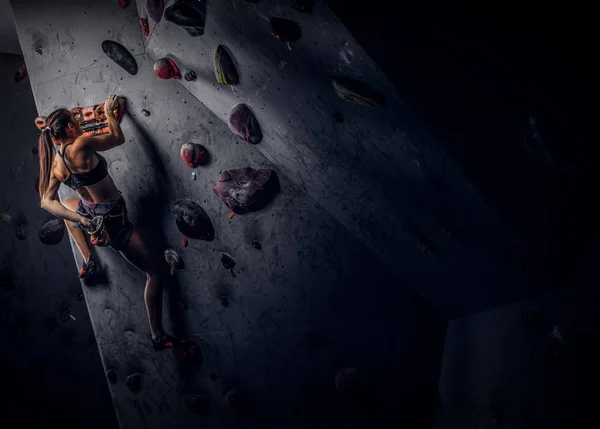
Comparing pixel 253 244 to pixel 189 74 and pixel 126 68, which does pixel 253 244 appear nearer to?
pixel 189 74

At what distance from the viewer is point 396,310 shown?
116 inches

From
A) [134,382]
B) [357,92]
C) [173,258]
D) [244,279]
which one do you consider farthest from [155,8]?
[134,382]

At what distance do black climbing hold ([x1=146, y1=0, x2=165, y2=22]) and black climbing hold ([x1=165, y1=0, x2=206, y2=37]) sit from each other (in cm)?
11

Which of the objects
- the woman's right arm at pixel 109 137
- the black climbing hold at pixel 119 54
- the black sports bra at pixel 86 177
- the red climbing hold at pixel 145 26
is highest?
the red climbing hold at pixel 145 26

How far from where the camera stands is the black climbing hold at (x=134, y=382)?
3307 mm

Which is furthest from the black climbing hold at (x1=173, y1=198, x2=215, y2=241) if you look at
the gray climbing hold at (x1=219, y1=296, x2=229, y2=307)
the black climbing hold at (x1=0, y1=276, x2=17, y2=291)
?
the black climbing hold at (x1=0, y1=276, x2=17, y2=291)

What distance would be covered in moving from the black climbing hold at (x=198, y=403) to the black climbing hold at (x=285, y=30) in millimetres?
2822

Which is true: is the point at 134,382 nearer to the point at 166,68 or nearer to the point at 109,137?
the point at 109,137

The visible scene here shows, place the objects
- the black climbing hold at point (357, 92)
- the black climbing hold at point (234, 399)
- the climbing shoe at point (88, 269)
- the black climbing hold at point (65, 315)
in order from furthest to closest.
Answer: the black climbing hold at point (65, 315) < the black climbing hold at point (234, 399) < the climbing shoe at point (88, 269) < the black climbing hold at point (357, 92)

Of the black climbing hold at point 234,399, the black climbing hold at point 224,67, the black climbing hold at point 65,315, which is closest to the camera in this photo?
the black climbing hold at point 224,67

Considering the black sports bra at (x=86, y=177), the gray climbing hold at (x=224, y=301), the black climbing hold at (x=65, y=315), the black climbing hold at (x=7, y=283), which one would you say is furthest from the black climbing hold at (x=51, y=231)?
the gray climbing hold at (x=224, y=301)

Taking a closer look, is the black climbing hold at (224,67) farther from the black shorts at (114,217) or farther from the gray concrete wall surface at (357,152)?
the black shorts at (114,217)

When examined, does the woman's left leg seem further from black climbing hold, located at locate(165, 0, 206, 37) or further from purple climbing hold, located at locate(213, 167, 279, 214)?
black climbing hold, located at locate(165, 0, 206, 37)

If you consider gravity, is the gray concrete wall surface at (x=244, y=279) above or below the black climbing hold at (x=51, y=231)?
above
